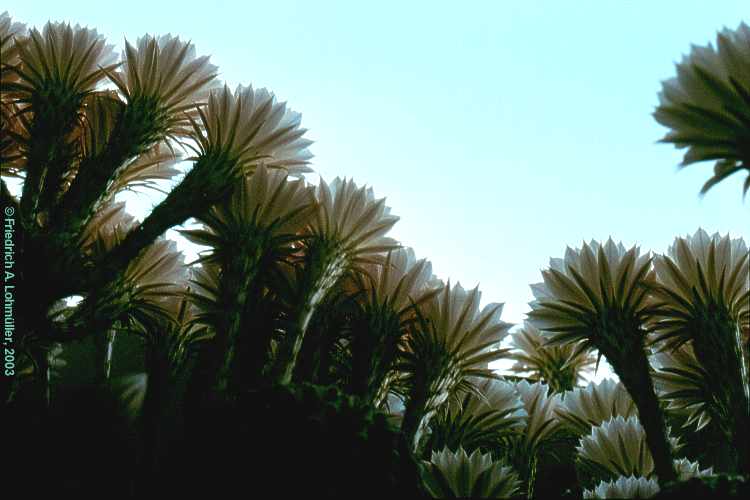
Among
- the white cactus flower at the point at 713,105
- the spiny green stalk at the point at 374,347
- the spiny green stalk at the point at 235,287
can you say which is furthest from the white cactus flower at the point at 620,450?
the spiny green stalk at the point at 235,287

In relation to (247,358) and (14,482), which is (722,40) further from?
(14,482)

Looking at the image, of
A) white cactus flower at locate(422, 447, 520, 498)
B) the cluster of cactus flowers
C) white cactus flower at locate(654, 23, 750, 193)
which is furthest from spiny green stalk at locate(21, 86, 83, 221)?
white cactus flower at locate(654, 23, 750, 193)

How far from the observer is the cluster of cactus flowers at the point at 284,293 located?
57.3 inches

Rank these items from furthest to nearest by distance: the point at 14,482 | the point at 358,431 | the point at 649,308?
the point at 649,308 < the point at 14,482 < the point at 358,431

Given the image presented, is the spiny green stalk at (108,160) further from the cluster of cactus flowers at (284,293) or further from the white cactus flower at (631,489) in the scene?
the white cactus flower at (631,489)

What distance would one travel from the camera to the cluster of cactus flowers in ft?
4.78

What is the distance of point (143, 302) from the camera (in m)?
1.69

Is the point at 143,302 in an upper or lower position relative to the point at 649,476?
upper

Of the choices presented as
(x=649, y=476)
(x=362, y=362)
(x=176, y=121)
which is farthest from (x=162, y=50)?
(x=649, y=476)

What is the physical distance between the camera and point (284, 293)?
5.18ft

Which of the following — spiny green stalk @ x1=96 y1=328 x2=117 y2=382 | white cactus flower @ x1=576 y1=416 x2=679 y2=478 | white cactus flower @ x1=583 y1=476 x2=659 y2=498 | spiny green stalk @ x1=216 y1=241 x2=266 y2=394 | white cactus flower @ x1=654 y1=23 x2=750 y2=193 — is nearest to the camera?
white cactus flower @ x1=654 y1=23 x2=750 y2=193

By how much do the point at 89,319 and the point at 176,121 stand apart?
0.55 m

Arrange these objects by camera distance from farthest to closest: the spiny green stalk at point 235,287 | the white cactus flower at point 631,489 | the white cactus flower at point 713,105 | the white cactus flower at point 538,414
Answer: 1. the white cactus flower at point 538,414
2. the spiny green stalk at point 235,287
3. the white cactus flower at point 631,489
4. the white cactus flower at point 713,105

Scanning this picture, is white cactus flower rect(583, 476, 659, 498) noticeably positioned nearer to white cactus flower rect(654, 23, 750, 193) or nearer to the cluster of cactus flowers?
the cluster of cactus flowers
